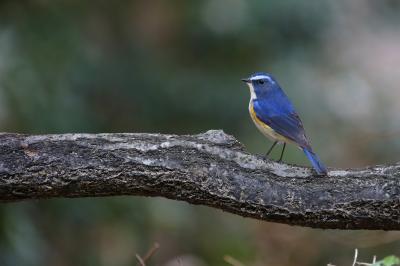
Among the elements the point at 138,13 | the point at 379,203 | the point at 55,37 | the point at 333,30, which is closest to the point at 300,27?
the point at 333,30

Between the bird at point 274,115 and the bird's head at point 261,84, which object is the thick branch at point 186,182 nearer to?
the bird at point 274,115

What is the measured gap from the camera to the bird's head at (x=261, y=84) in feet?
16.6

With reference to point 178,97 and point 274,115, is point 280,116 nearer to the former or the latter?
point 274,115

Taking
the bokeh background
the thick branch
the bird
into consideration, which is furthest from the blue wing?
the bokeh background

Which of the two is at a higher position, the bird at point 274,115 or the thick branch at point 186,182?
the bird at point 274,115

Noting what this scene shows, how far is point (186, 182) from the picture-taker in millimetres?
3627

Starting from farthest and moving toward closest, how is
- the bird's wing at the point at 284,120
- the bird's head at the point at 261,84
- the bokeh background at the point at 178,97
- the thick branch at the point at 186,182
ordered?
the bokeh background at the point at 178,97 < the bird's head at the point at 261,84 < the bird's wing at the point at 284,120 < the thick branch at the point at 186,182

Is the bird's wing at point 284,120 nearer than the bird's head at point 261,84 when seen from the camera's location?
Yes

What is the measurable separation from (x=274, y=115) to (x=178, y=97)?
3.18m

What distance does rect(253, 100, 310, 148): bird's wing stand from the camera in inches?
184

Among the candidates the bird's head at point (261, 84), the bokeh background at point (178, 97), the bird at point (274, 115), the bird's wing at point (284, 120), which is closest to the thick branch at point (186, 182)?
the bird at point (274, 115)

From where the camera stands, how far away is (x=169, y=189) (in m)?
3.66

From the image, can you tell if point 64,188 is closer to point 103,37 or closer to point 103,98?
point 103,98

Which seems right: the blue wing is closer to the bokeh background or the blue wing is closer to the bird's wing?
the bird's wing
